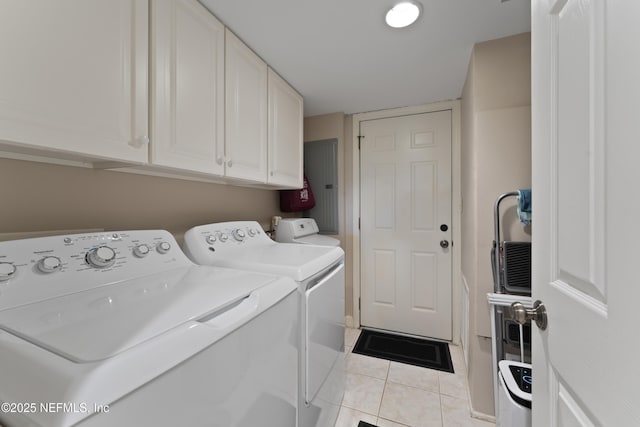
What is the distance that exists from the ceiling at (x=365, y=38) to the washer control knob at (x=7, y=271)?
4.46 feet

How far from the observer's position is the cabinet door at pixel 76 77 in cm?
70

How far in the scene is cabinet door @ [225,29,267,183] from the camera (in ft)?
4.77

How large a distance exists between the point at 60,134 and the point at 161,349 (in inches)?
30.1

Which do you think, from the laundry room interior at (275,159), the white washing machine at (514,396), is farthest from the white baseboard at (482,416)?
the white washing machine at (514,396)

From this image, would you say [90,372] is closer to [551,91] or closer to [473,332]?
[551,91]

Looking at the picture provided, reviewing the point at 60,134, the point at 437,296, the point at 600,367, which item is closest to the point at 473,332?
the point at 437,296

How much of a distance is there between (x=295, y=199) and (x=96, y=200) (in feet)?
5.18

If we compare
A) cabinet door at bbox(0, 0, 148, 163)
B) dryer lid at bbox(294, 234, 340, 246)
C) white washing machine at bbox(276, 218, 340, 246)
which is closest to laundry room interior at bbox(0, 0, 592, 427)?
cabinet door at bbox(0, 0, 148, 163)

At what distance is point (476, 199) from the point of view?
160 cm

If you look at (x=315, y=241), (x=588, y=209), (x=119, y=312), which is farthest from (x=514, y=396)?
(x=315, y=241)

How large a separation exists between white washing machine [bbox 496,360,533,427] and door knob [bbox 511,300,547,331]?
56 centimetres

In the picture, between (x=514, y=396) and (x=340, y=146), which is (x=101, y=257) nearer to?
(x=514, y=396)

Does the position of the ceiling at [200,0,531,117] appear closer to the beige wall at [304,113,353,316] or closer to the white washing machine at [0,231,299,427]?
the beige wall at [304,113,353,316]

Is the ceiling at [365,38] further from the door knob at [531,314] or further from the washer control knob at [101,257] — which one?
the door knob at [531,314]
